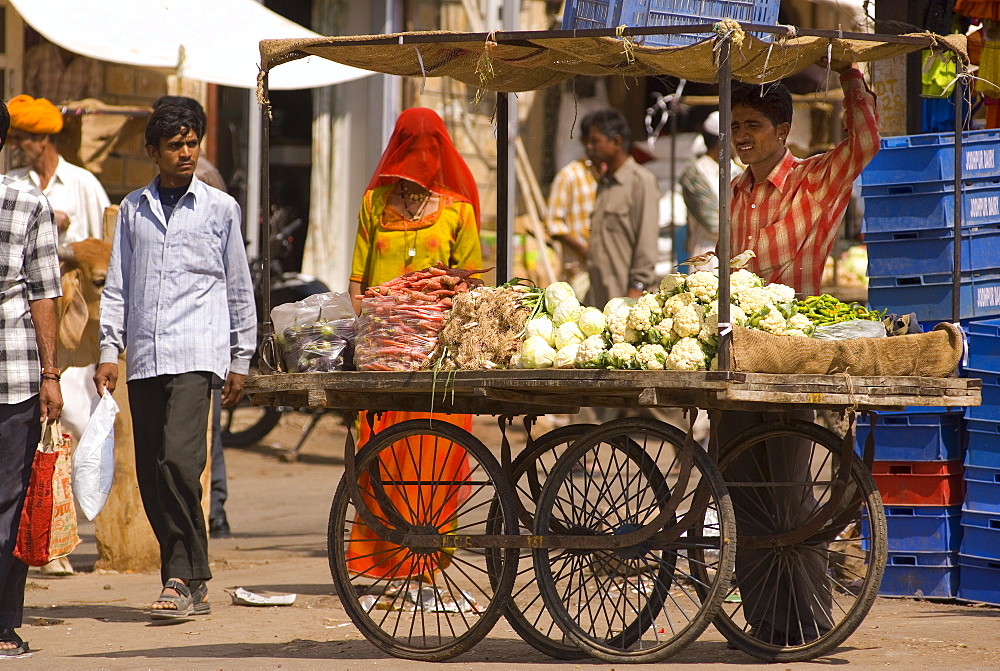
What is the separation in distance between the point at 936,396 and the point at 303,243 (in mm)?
8332

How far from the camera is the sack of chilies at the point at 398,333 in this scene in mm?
4664

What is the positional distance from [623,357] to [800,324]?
59 cm

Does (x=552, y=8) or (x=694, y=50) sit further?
(x=552, y=8)

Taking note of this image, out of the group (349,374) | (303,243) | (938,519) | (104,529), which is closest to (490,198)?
(303,243)

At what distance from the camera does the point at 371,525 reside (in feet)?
15.9

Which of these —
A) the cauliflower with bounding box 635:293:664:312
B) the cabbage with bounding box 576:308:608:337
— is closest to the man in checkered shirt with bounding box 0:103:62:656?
the cabbage with bounding box 576:308:608:337

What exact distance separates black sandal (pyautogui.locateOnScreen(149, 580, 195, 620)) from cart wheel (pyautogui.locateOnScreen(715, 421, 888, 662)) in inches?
89.5

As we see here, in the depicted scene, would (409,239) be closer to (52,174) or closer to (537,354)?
(537,354)

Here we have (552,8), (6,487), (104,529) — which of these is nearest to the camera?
(6,487)

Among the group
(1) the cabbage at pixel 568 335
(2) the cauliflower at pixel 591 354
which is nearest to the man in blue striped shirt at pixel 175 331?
(1) the cabbage at pixel 568 335

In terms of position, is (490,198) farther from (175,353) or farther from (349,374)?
(349,374)

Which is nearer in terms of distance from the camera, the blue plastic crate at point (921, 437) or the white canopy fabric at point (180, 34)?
the blue plastic crate at point (921, 437)

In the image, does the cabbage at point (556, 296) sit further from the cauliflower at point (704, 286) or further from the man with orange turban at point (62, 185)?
the man with orange turban at point (62, 185)

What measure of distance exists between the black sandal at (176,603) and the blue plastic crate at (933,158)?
11.3ft
